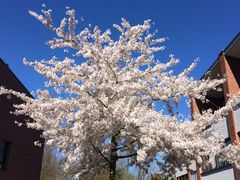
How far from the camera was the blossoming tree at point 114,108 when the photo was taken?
343 inches

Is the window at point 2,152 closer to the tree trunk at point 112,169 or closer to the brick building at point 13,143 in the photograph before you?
the brick building at point 13,143

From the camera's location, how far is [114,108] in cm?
872

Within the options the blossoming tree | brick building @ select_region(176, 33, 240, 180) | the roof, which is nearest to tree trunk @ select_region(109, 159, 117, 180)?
the blossoming tree

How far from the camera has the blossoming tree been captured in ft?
28.6

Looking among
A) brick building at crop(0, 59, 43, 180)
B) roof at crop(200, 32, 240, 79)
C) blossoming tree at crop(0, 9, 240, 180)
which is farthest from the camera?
brick building at crop(0, 59, 43, 180)

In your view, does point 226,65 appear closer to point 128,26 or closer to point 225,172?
point 225,172

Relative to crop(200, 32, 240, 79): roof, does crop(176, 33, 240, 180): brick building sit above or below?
below

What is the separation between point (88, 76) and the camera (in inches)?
385

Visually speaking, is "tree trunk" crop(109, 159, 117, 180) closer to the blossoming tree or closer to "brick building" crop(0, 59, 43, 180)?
the blossoming tree

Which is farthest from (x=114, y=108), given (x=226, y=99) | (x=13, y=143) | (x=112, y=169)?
(x=13, y=143)

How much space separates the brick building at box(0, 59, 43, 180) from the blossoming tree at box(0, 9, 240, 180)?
9.31 m

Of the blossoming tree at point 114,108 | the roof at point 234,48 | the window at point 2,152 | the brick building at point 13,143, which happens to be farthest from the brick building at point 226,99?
the window at point 2,152

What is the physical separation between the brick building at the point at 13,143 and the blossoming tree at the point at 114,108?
30.5 ft

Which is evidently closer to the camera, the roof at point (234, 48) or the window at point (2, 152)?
the roof at point (234, 48)
